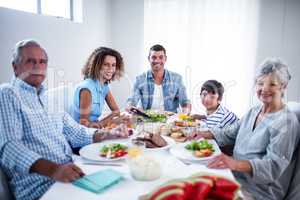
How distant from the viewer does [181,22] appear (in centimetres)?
384

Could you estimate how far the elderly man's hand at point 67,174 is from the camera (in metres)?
0.98

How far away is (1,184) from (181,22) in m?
3.26

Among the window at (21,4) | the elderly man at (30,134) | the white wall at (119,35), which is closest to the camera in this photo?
the elderly man at (30,134)

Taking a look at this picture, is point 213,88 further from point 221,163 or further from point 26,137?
point 26,137

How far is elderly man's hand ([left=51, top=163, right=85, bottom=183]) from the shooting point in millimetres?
978

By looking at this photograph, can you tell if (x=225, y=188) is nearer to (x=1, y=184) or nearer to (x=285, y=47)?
(x=1, y=184)

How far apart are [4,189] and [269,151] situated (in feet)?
Answer: 3.82

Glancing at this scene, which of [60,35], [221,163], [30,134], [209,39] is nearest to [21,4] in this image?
[60,35]

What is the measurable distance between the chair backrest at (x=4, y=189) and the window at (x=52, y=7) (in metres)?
1.28

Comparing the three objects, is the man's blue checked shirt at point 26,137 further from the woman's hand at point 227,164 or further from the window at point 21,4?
the window at point 21,4

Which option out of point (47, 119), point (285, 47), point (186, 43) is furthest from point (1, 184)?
point (285, 47)

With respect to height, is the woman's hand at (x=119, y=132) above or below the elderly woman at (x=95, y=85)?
below

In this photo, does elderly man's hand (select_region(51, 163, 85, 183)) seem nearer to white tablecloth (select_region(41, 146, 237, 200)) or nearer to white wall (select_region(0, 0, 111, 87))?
white tablecloth (select_region(41, 146, 237, 200))

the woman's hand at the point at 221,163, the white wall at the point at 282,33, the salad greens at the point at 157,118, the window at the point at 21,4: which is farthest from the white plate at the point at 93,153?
the white wall at the point at 282,33
